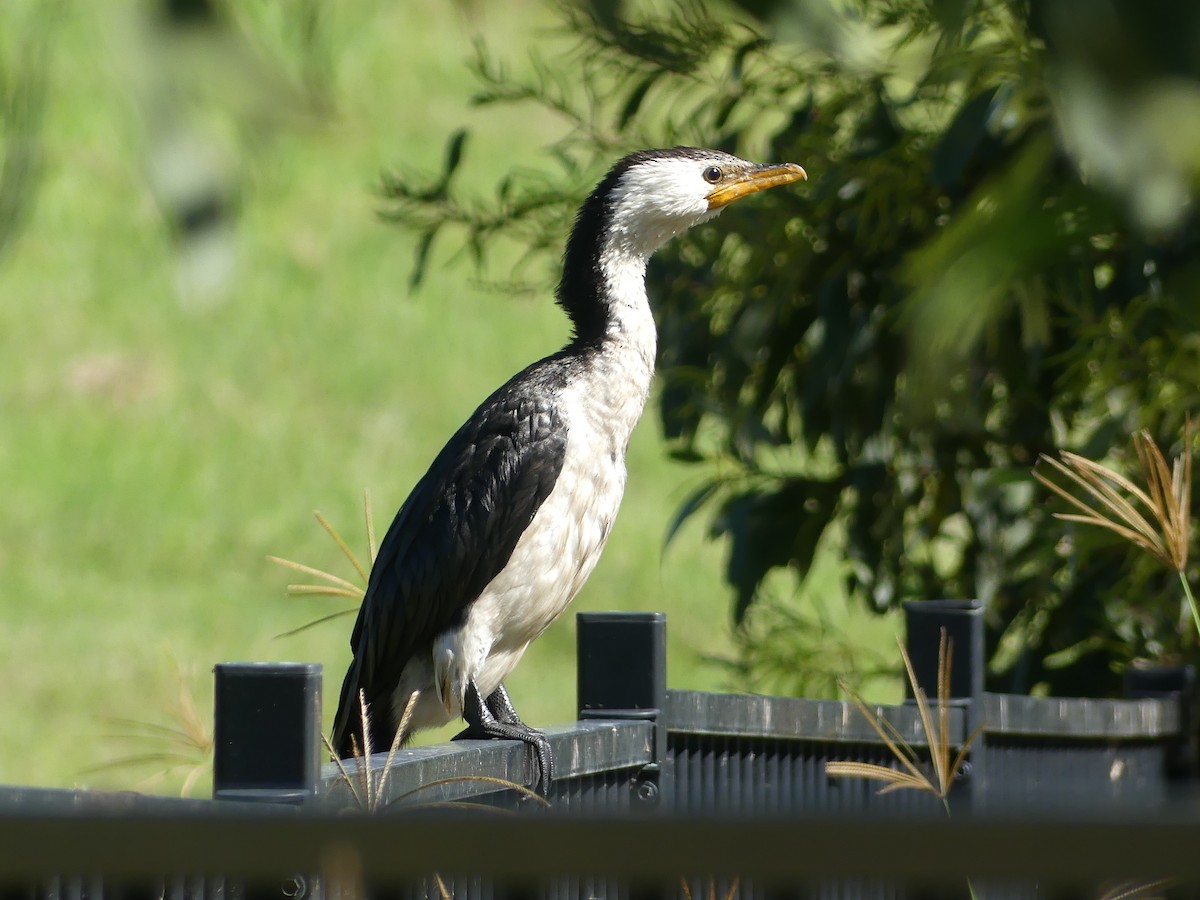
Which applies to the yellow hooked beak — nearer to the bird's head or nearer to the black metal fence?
the bird's head

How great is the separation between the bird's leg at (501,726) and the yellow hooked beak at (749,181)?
3.32 feet

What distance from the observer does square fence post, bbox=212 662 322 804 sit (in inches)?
63.8

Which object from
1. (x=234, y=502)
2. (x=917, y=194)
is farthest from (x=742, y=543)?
(x=234, y=502)

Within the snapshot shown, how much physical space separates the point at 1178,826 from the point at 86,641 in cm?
798

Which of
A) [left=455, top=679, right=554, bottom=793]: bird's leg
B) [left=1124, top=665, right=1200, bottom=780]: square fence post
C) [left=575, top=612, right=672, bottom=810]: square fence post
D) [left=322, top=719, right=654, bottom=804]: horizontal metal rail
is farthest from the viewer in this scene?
[left=1124, top=665, right=1200, bottom=780]: square fence post

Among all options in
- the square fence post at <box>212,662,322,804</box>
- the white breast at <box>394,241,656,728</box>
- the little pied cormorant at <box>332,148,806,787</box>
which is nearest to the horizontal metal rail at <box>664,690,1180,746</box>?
the little pied cormorant at <box>332,148,806,787</box>

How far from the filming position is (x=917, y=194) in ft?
12.4

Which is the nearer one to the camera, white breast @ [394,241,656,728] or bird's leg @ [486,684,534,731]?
white breast @ [394,241,656,728]

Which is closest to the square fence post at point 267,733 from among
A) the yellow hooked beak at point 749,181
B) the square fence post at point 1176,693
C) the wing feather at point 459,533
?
the wing feather at point 459,533

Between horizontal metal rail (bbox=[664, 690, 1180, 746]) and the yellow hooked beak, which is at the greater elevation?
the yellow hooked beak

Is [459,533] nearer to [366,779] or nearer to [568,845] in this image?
[366,779]

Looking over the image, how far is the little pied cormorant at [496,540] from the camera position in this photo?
2971 mm

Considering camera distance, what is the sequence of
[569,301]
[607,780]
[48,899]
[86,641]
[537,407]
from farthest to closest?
[86,641] → [569,301] → [537,407] → [607,780] → [48,899]

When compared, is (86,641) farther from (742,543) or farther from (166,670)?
(742,543)
